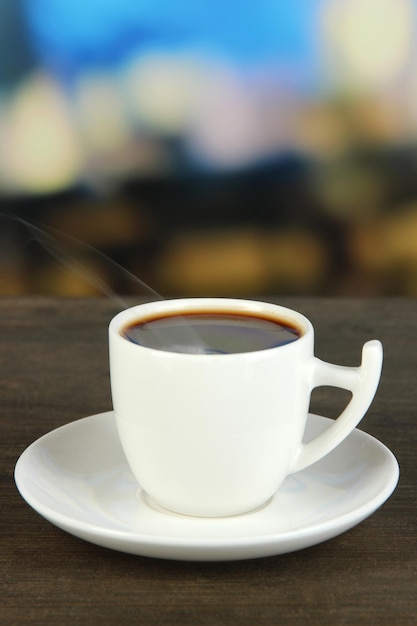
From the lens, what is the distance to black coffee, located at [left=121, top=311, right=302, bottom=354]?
56 cm

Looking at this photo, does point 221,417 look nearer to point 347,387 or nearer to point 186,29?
point 347,387

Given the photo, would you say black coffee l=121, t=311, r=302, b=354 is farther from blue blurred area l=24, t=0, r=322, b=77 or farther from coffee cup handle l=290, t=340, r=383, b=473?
blue blurred area l=24, t=0, r=322, b=77

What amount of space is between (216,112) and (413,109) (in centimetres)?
62

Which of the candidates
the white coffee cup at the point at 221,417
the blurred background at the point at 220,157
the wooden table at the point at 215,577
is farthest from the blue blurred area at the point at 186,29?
the white coffee cup at the point at 221,417

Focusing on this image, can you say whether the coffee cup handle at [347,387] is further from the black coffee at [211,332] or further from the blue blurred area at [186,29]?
the blue blurred area at [186,29]

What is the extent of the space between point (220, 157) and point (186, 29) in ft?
1.30

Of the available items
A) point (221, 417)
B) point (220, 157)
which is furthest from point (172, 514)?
point (220, 157)

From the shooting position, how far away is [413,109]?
276cm

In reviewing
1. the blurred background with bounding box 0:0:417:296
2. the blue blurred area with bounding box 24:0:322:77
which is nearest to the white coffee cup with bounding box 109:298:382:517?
the blurred background with bounding box 0:0:417:296

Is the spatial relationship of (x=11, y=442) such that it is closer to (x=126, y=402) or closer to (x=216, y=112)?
(x=126, y=402)

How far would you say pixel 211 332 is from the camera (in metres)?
0.59

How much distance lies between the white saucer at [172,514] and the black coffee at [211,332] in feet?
0.34

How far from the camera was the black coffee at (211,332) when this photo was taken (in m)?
0.56

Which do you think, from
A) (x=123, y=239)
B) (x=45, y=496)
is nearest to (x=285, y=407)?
(x=45, y=496)
